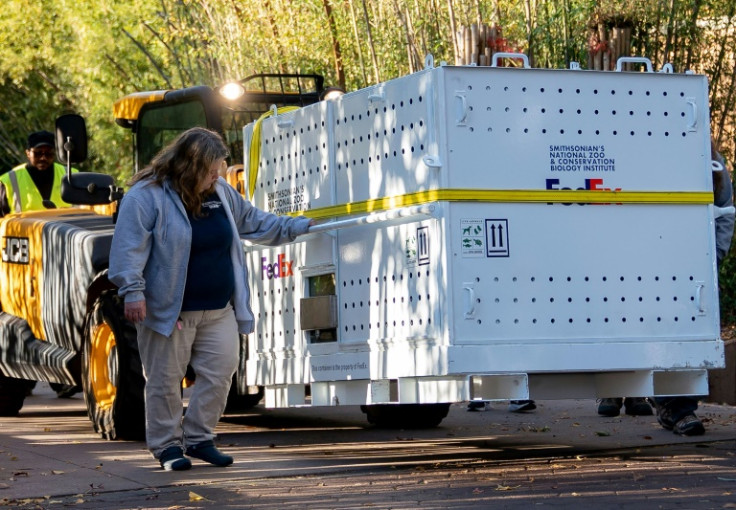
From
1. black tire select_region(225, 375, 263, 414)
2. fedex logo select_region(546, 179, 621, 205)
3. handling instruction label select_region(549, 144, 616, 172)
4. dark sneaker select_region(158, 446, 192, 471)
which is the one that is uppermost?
handling instruction label select_region(549, 144, 616, 172)

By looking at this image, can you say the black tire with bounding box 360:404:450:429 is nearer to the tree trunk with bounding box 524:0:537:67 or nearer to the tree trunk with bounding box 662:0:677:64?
the tree trunk with bounding box 524:0:537:67

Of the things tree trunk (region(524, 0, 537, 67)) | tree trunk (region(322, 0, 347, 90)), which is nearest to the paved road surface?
tree trunk (region(524, 0, 537, 67))

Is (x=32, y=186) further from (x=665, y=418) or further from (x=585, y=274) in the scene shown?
(x=585, y=274)

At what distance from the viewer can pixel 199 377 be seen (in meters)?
8.16

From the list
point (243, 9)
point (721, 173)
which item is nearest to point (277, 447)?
point (721, 173)

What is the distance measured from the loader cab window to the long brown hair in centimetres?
237

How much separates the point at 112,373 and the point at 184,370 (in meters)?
1.49

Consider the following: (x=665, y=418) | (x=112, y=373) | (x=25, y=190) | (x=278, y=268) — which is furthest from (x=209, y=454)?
(x=25, y=190)

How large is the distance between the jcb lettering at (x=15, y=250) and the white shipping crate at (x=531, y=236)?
3.74m

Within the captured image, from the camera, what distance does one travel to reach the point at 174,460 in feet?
26.4

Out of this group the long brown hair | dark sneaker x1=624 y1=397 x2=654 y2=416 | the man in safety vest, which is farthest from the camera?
the man in safety vest

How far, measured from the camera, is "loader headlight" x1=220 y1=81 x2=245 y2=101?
10203mm

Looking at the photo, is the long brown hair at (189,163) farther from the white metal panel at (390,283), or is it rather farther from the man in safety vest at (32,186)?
the man in safety vest at (32,186)

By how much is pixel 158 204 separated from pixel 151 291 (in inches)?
18.4
